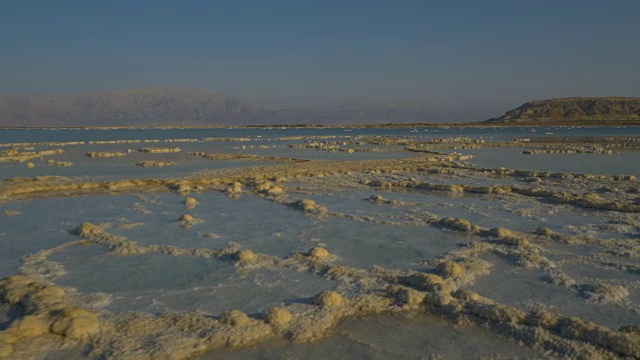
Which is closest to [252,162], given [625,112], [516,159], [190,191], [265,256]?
[190,191]

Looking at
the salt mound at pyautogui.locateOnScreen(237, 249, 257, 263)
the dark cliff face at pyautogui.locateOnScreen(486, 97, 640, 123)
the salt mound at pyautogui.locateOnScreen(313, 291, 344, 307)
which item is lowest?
the salt mound at pyautogui.locateOnScreen(237, 249, 257, 263)

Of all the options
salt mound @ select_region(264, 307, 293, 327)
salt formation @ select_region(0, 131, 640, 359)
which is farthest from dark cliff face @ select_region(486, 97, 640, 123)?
salt mound @ select_region(264, 307, 293, 327)

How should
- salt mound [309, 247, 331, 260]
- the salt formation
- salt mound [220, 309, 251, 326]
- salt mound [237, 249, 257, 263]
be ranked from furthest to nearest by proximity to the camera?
salt mound [309, 247, 331, 260] → salt mound [237, 249, 257, 263] → salt mound [220, 309, 251, 326] → the salt formation

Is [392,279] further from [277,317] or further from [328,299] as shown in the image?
[277,317]

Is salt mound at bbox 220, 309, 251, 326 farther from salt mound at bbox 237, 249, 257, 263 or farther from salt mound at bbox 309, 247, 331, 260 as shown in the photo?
salt mound at bbox 309, 247, 331, 260

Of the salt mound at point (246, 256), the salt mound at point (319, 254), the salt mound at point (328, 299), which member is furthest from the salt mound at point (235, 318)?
the salt mound at point (319, 254)

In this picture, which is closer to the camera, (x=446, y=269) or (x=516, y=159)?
(x=446, y=269)

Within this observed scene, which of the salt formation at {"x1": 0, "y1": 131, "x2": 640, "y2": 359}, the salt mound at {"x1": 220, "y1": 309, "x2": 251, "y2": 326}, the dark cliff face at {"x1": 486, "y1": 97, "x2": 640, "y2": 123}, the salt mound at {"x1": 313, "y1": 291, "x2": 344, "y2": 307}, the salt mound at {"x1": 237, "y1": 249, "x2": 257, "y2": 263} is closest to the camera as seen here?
the salt formation at {"x1": 0, "y1": 131, "x2": 640, "y2": 359}

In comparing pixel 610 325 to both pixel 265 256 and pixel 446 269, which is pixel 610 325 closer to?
pixel 446 269

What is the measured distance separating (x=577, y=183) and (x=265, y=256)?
12618 mm

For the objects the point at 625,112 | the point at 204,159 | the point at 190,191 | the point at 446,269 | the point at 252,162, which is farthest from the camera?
the point at 625,112

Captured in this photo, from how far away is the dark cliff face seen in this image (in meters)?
120

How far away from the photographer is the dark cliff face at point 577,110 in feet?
393

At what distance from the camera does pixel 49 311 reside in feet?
18.5
